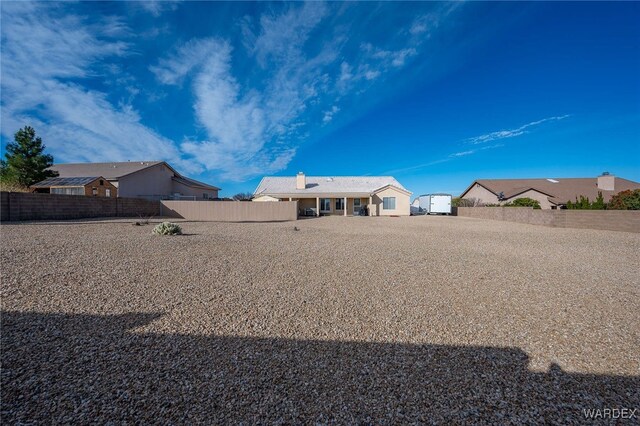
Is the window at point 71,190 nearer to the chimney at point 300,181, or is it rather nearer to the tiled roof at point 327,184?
the tiled roof at point 327,184

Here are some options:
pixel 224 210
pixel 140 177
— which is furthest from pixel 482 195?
pixel 140 177

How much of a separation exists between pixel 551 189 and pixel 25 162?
2211 inches

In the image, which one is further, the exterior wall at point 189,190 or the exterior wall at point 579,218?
the exterior wall at point 189,190

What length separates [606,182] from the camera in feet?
102

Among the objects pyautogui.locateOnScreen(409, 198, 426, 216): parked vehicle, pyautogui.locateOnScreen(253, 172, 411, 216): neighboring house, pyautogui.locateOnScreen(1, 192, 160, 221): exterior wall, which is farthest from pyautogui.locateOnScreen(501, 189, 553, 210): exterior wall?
pyautogui.locateOnScreen(1, 192, 160, 221): exterior wall

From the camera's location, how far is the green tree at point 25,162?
24.2m

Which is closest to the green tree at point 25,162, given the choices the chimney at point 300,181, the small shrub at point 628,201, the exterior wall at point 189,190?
the exterior wall at point 189,190

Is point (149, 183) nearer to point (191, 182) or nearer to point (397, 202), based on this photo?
point (191, 182)

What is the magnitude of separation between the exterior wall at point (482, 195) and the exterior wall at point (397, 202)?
13490 mm

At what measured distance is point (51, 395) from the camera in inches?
82.9

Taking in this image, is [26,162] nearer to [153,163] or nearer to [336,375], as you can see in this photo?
[153,163]

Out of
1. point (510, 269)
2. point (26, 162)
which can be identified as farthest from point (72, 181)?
point (510, 269)

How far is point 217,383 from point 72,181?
30.4 meters

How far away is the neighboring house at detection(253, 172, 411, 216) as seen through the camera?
27.2 meters
